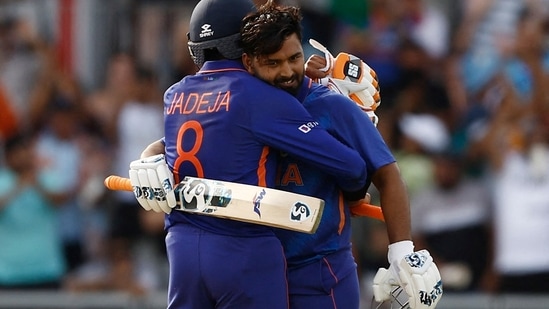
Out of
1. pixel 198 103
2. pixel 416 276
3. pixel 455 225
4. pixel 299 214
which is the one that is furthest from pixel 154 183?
pixel 455 225

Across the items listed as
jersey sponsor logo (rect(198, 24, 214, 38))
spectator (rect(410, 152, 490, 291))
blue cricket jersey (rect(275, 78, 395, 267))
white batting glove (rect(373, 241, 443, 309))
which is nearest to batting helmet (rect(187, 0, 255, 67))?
jersey sponsor logo (rect(198, 24, 214, 38))

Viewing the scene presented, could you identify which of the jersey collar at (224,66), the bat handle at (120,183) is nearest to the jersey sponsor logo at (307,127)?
the jersey collar at (224,66)

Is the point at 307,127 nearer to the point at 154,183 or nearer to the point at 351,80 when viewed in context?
the point at 351,80

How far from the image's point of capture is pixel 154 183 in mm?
5496

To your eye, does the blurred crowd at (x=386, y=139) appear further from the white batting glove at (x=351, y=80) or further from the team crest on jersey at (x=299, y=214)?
the team crest on jersey at (x=299, y=214)

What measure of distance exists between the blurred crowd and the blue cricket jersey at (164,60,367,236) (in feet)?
14.2

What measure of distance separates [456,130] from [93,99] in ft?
11.0

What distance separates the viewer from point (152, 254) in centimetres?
1027

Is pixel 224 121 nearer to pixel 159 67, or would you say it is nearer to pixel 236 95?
pixel 236 95

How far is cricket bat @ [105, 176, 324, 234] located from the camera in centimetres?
531

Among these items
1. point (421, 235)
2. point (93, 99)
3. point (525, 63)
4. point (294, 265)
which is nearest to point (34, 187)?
point (93, 99)

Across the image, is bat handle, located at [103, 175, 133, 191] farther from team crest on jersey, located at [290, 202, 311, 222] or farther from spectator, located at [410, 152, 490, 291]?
spectator, located at [410, 152, 490, 291]

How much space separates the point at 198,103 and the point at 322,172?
0.68 meters

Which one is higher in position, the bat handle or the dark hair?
the dark hair
